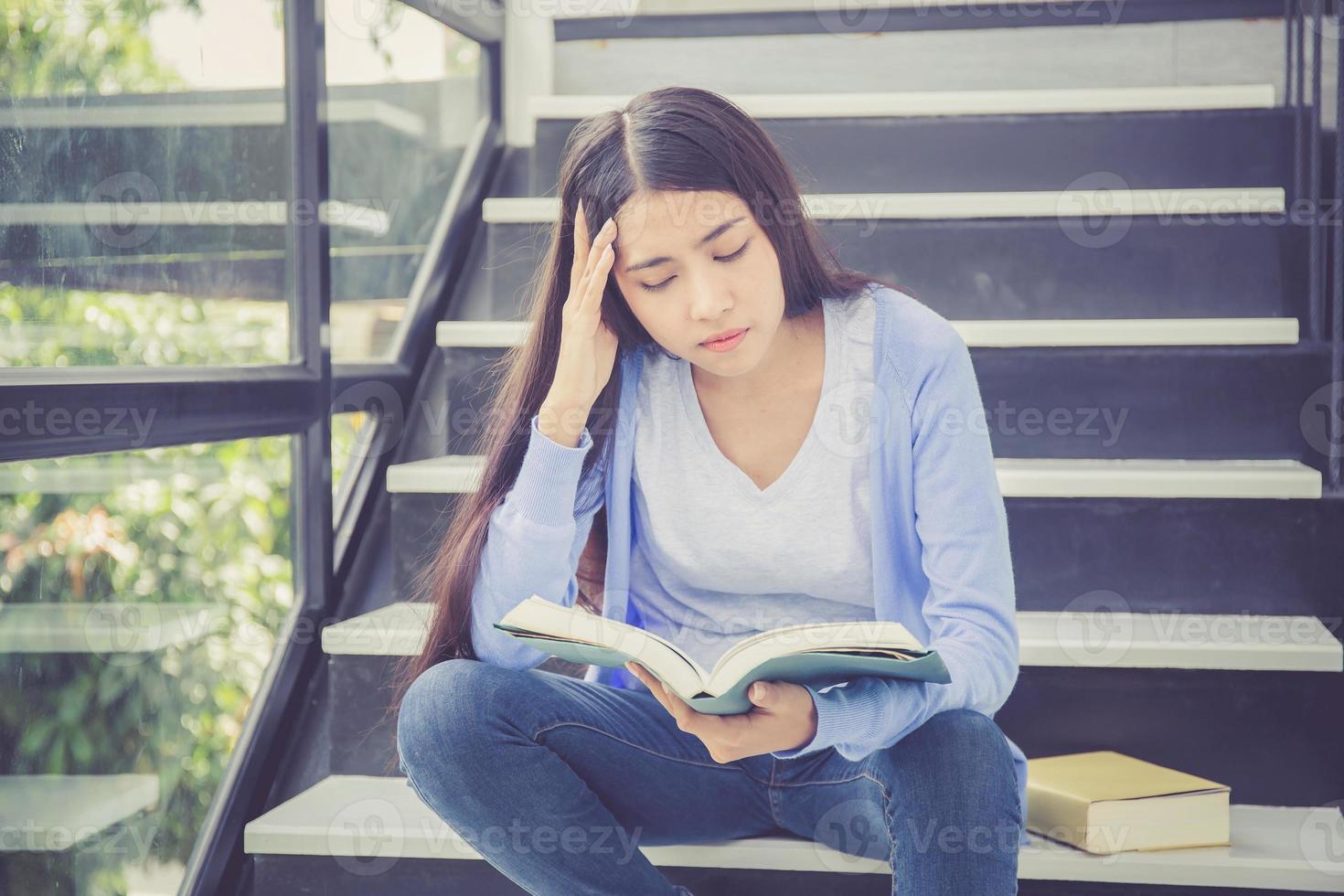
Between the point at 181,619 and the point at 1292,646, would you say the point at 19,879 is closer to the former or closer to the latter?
the point at 181,619

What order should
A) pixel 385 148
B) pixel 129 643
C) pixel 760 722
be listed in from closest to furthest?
pixel 760 722 → pixel 129 643 → pixel 385 148

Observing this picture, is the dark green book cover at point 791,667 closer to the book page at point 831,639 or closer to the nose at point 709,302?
the book page at point 831,639

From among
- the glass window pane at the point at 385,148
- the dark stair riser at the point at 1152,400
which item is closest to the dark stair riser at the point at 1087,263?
the dark stair riser at the point at 1152,400

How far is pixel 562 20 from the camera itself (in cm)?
235

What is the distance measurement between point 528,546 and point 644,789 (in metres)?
0.27

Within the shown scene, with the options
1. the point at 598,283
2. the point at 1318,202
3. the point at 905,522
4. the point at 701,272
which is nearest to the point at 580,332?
the point at 598,283

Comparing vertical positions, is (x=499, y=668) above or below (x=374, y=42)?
below

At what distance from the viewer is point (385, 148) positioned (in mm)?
2072

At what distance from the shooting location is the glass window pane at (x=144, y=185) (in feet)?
4.02

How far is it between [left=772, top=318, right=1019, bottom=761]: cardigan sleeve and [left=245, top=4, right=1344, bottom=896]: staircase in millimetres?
270

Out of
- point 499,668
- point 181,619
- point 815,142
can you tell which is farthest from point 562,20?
point 499,668

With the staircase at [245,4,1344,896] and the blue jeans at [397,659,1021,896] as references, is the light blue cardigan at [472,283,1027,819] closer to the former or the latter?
the blue jeans at [397,659,1021,896]

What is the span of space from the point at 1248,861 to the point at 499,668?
79cm

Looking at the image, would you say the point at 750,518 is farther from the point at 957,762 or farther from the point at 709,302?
the point at 957,762
